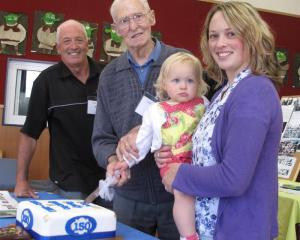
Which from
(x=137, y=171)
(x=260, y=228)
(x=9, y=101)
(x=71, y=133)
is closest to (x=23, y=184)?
(x=71, y=133)

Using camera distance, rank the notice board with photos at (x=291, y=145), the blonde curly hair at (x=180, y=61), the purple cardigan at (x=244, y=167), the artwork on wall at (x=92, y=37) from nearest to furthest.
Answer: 1. the purple cardigan at (x=244, y=167)
2. the blonde curly hair at (x=180, y=61)
3. the notice board with photos at (x=291, y=145)
4. the artwork on wall at (x=92, y=37)

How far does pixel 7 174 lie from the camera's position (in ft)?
12.4

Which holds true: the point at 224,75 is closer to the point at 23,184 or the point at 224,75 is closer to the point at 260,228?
the point at 260,228

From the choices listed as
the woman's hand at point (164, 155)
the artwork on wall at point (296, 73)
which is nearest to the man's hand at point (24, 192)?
the woman's hand at point (164, 155)

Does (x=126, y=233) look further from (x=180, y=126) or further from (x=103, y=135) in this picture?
(x=103, y=135)

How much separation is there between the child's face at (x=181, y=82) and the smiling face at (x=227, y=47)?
346mm

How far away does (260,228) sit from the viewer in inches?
52.2

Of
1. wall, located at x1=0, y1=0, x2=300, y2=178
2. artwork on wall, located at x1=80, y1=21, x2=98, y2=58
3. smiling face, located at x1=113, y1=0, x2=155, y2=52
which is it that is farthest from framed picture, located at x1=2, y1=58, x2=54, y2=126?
smiling face, located at x1=113, y1=0, x2=155, y2=52

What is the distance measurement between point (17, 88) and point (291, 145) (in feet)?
9.29

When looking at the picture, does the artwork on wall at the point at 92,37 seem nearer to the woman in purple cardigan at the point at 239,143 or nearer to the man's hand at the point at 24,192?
the man's hand at the point at 24,192

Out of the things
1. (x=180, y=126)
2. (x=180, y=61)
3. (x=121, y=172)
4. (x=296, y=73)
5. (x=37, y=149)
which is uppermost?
(x=296, y=73)

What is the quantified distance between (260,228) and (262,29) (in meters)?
0.63

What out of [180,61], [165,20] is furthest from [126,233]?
[165,20]

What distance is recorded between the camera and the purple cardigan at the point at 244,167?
4.17 ft
